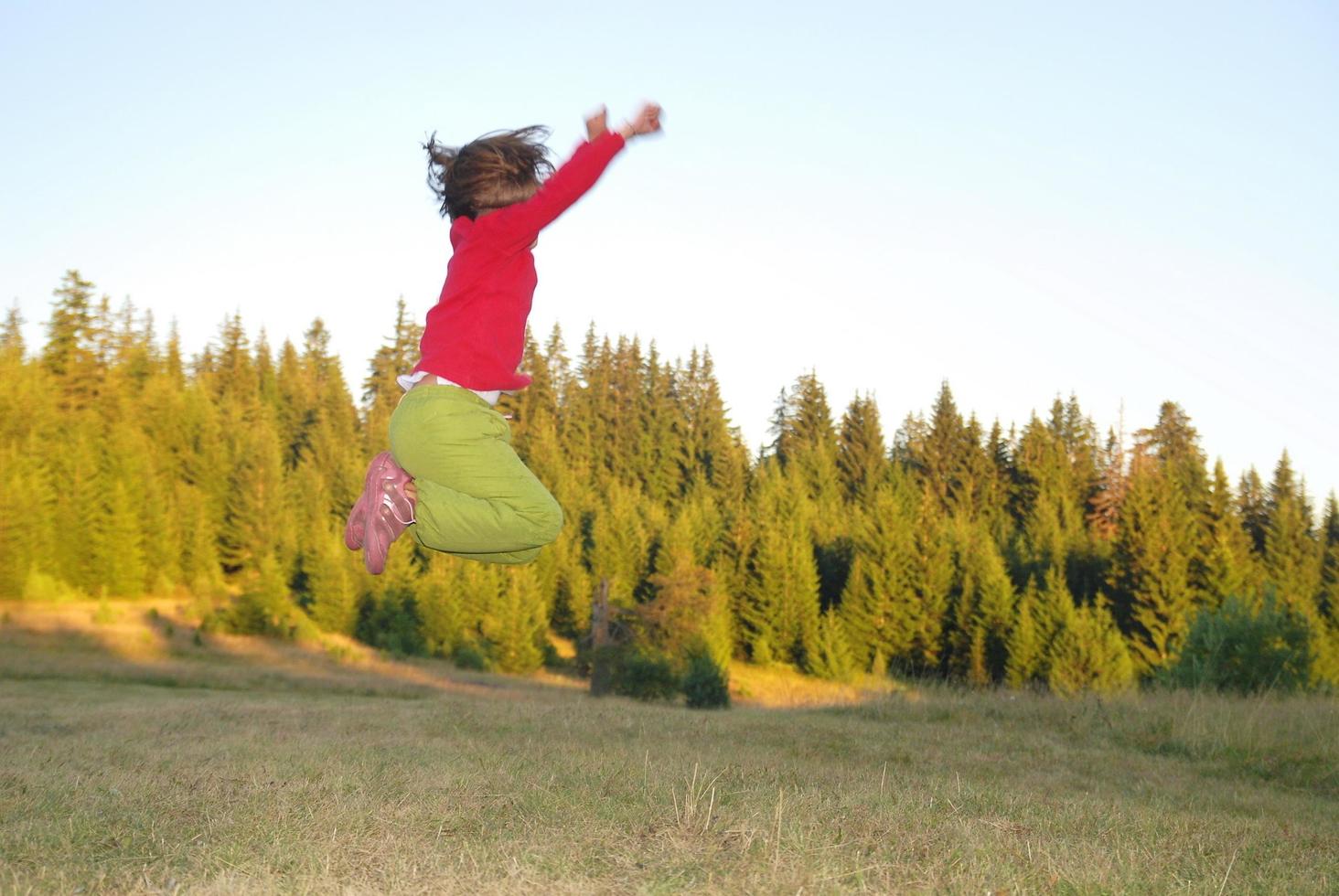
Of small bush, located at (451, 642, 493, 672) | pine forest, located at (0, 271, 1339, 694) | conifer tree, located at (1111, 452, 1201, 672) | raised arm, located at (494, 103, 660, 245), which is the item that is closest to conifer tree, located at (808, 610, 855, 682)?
pine forest, located at (0, 271, 1339, 694)

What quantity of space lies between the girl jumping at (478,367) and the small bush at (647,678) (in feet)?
107

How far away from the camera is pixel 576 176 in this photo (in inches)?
169

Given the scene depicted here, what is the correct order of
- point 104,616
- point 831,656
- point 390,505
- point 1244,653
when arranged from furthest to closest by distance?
point 831,656
point 104,616
point 1244,653
point 390,505

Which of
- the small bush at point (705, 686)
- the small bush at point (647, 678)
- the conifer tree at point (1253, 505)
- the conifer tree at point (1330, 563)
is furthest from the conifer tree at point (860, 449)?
the small bush at point (705, 686)

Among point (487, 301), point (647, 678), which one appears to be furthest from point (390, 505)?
point (647, 678)

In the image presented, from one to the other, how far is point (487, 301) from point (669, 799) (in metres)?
2.46

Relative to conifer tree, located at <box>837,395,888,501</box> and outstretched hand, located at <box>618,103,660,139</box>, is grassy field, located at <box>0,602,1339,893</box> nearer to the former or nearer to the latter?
outstretched hand, located at <box>618,103,660,139</box>

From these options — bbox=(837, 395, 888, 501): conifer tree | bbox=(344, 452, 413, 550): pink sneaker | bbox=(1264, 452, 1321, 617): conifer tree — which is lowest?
bbox=(344, 452, 413, 550): pink sneaker

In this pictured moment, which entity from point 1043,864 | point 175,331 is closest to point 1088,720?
point 1043,864

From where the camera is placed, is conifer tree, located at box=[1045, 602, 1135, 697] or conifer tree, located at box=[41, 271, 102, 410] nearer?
conifer tree, located at box=[1045, 602, 1135, 697]

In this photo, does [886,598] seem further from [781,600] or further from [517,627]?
[517,627]

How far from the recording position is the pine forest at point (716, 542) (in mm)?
51562

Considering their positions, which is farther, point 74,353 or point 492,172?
point 74,353

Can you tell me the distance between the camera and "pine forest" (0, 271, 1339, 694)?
51.6 metres
